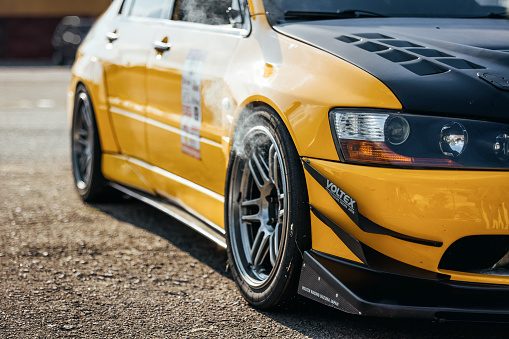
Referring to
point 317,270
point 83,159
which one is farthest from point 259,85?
point 83,159

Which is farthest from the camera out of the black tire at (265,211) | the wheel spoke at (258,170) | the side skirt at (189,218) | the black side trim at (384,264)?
the side skirt at (189,218)

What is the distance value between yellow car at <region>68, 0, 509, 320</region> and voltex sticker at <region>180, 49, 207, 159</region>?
0.01 metres

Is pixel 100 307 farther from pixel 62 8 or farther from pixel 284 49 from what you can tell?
pixel 62 8

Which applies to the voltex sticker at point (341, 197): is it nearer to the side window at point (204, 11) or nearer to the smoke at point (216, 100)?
the smoke at point (216, 100)

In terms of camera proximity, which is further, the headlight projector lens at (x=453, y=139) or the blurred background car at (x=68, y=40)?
the blurred background car at (x=68, y=40)

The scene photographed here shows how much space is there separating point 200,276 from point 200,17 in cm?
132

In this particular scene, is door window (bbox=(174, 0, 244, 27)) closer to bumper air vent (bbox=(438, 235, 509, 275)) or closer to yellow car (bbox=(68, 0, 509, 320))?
yellow car (bbox=(68, 0, 509, 320))

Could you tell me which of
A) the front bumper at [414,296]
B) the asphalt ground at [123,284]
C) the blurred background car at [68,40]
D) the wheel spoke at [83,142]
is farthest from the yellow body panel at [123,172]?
the blurred background car at [68,40]

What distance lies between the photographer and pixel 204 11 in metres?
4.38

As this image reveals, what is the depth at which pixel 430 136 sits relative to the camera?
2.88m

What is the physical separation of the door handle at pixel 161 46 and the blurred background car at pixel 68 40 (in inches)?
784

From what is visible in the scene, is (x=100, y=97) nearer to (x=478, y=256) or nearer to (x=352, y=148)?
(x=352, y=148)

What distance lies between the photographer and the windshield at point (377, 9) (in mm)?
3881

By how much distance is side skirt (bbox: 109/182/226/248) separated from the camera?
4086 millimetres
